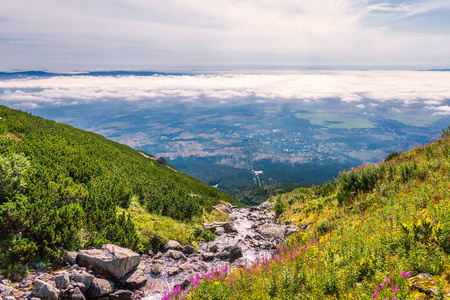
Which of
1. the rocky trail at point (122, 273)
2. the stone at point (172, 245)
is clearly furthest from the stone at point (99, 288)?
the stone at point (172, 245)

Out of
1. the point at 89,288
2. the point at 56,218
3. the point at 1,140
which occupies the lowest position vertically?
the point at 89,288

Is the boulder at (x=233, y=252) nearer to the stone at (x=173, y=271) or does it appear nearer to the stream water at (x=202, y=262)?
the stream water at (x=202, y=262)

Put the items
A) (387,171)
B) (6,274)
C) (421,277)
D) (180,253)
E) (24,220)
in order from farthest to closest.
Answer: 1. (387,171)
2. (180,253)
3. (24,220)
4. (6,274)
5. (421,277)

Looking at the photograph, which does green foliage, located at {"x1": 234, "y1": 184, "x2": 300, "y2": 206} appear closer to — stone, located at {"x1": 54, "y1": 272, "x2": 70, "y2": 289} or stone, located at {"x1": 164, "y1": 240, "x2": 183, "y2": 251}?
stone, located at {"x1": 164, "y1": 240, "x2": 183, "y2": 251}

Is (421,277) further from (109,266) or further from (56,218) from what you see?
(56,218)

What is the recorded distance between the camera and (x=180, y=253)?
10.8 metres

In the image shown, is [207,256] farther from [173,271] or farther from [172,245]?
[173,271]

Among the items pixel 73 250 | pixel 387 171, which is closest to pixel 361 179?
pixel 387 171

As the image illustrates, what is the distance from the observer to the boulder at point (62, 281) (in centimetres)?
648

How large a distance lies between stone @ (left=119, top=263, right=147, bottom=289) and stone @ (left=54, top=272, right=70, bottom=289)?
1.86m

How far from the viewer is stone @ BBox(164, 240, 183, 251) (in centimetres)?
1132

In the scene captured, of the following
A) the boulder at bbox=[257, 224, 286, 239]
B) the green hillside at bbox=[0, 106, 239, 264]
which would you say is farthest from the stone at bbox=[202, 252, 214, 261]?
the boulder at bbox=[257, 224, 286, 239]

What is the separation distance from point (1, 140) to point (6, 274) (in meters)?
12.2

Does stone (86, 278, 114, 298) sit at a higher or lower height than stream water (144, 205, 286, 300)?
higher
